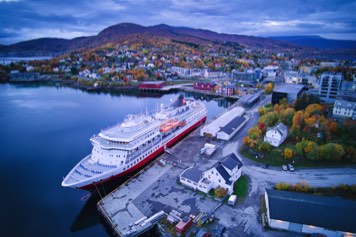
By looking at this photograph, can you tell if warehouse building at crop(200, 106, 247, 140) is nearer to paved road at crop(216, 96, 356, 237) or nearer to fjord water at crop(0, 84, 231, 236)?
paved road at crop(216, 96, 356, 237)

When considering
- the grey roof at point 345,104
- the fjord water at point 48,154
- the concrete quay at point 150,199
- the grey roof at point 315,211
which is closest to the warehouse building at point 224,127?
the concrete quay at point 150,199

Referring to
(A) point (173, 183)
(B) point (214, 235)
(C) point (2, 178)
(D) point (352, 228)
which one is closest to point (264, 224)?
(B) point (214, 235)

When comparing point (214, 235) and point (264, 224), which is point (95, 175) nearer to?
point (214, 235)

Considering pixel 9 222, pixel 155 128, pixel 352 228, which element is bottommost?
pixel 9 222

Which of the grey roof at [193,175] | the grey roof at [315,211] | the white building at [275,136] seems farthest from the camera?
the white building at [275,136]

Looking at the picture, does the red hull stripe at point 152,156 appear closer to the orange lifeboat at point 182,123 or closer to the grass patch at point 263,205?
the orange lifeboat at point 182,123

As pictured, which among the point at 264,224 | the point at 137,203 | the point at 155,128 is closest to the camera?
the point at 264,224
